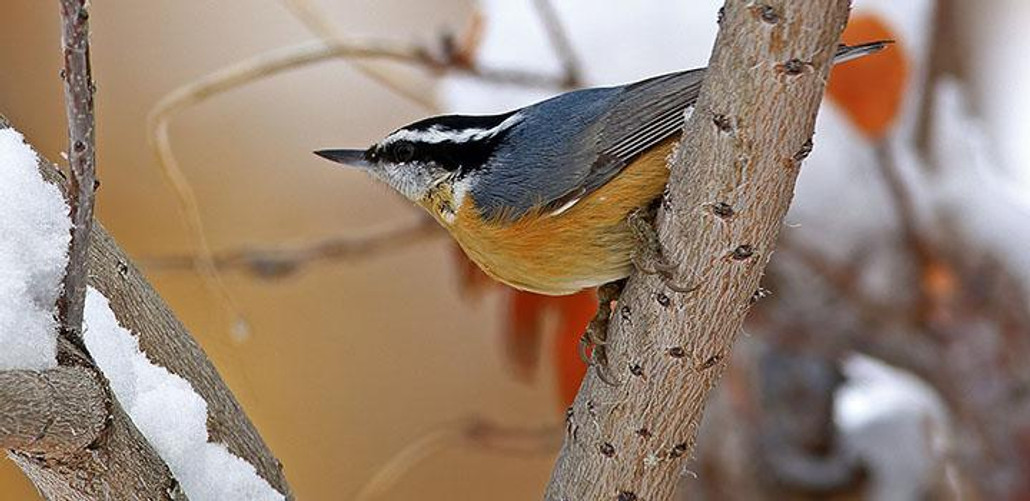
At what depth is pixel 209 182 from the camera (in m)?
1.59

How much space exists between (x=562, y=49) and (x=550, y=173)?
12.9 inches

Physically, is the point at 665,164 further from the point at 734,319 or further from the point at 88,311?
the point at 88,311

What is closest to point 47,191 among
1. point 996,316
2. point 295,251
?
point 295,251

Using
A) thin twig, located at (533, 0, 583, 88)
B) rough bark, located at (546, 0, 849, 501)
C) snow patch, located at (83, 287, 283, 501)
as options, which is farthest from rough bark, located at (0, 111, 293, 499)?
thin twig, located at (533, 0, 583, 88)

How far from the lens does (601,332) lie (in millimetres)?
551

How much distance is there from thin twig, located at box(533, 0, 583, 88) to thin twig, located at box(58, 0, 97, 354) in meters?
0.52

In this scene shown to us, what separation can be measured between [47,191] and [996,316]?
0.79 meters

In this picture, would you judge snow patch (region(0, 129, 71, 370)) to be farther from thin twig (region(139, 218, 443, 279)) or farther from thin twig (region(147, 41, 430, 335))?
thin twig (region(139, 218, 443, 279))

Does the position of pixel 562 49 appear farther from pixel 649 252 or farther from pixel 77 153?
pixel 77 153

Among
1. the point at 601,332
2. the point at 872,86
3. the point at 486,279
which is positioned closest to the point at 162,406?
the point at 601,332

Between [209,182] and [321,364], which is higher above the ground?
[209,182]

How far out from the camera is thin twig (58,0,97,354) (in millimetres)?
362

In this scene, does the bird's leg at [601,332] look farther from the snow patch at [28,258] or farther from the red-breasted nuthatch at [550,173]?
the snow patch at [28,258]

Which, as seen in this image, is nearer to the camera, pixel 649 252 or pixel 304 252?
pixel 649 252
